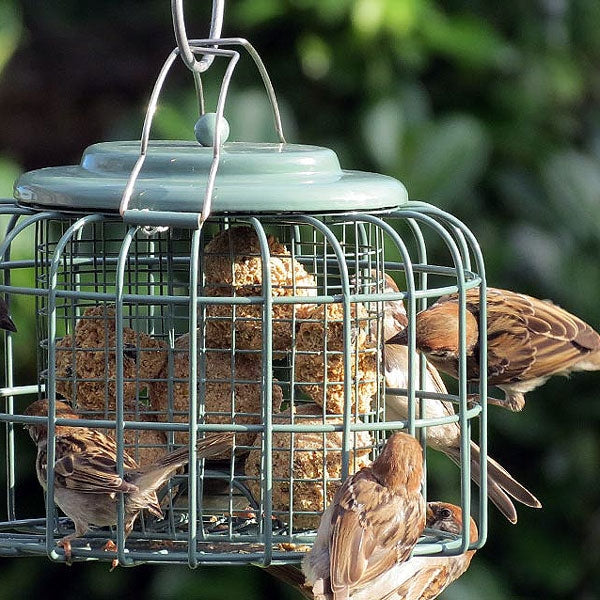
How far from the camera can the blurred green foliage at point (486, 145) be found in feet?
23.4

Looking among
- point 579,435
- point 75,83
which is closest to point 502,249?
point 579,435

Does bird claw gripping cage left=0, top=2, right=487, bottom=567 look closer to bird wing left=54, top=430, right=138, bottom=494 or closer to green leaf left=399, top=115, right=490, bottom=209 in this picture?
bird wing left=54, top=430, right=138, bottom=494

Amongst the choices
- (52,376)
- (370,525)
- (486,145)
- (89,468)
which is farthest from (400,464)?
(486,145)

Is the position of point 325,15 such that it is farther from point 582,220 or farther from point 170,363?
point 170,363

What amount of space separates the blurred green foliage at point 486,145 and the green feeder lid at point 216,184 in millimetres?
2716

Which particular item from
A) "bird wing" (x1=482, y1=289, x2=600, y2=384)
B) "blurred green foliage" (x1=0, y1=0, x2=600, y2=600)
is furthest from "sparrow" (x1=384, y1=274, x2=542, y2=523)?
"blurred green foliage" (x1=0, y1=0, x2=600, y2=600)

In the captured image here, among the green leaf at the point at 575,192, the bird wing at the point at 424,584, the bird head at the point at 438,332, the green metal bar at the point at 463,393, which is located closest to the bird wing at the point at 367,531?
the green metal bar at the point at 463,393

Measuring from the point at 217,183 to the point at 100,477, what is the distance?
2.66ft

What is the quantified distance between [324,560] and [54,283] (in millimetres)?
1000

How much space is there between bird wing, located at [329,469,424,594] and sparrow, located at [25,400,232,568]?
1.17 ft

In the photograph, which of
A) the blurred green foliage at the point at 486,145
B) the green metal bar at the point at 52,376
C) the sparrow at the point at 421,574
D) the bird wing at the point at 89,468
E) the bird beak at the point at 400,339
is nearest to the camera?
the green metal bar at the point at 52,376

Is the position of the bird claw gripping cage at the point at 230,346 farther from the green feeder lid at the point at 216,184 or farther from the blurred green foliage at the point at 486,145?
Answer: the blurred green foliage at the point at 486,145

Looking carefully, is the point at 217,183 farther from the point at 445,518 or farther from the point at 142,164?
the point at 445,518

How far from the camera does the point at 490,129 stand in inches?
314
